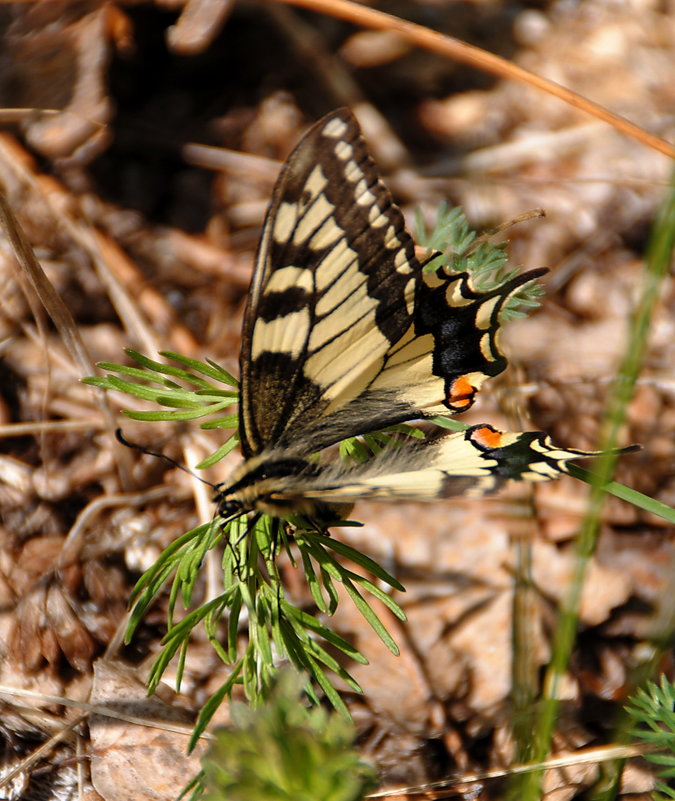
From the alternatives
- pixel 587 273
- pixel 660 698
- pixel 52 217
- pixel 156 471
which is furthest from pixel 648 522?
pixel 52 217

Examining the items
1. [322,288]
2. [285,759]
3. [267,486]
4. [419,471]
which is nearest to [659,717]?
[419,471]

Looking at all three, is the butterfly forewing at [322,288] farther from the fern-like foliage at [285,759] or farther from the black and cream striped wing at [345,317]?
the fern-like foliage at [285,759]

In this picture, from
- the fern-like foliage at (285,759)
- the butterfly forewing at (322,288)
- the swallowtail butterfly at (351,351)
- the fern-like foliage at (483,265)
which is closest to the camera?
the fern-like foliage at (285,759)

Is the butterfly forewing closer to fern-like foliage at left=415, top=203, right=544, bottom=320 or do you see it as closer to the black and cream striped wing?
the black and cream striped wing

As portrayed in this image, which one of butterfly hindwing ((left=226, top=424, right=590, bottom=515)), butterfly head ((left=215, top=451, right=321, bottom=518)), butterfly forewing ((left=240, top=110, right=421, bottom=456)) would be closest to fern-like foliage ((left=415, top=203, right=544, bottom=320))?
butterfly forewing ((left=240, top=110, right=421, bottom=456))

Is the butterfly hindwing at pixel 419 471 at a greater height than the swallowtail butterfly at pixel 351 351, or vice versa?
the swallowtail butterfly at pixel 351 351

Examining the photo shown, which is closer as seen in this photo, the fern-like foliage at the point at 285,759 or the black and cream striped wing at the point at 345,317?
the fern-like foliage at the point at 285,759

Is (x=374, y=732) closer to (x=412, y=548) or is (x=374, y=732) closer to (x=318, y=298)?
(x=412, y=548)

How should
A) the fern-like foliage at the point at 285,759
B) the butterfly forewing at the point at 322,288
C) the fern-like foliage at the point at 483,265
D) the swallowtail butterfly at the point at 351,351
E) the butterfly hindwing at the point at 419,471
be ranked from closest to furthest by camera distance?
the fern-like foliage at the point at 285,759 < the butterfly hindwing at the point at 419,471 < the swallowtail butterfly at the point at 351,351 < the butterfly forewing at the point at 322,288 < the fern-like foliage at the point at 483,265

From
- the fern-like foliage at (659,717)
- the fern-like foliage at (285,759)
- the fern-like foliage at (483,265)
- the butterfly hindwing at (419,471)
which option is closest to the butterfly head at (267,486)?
the butterfly hindwing at (419,471)
